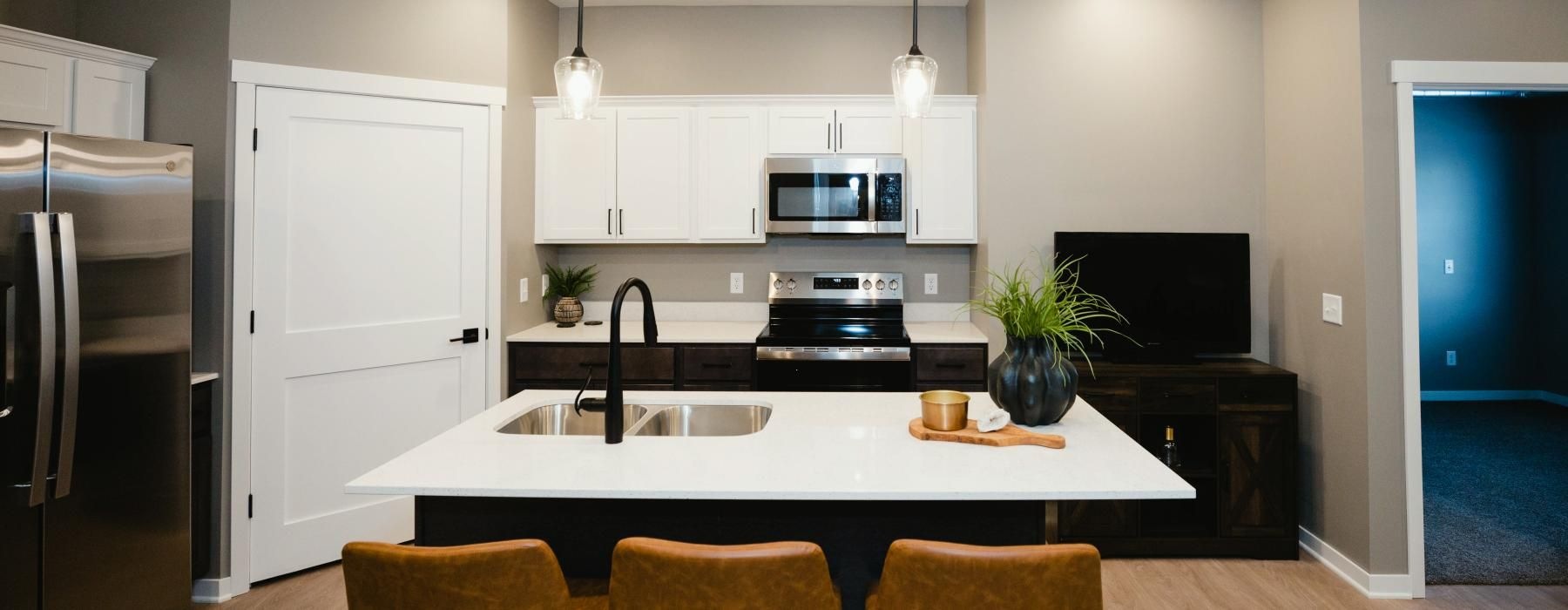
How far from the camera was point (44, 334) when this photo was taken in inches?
76.3

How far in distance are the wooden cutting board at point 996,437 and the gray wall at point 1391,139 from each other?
1782 millimetres

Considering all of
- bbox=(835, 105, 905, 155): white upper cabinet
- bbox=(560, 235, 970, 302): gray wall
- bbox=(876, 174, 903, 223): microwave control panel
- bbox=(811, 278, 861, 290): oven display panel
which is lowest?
bbox=(811, 278, 861, 290): oven display panel

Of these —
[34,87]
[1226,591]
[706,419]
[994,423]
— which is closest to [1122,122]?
[1226,591]

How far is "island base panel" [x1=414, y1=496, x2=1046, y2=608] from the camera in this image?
160cm

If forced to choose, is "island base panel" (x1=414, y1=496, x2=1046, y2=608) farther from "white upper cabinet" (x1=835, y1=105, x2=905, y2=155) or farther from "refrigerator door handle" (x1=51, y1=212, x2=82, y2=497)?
"white upper cabinet" (x1=835, y1=105, x2=905, y2=155)

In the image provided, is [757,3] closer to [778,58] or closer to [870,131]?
[778,58]

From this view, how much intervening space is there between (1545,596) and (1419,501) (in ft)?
1.64

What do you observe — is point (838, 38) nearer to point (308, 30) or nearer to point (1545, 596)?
point (308, 30)

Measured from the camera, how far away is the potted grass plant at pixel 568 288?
376 cm

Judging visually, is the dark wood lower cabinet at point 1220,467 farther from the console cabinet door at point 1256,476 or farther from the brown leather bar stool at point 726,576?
the brown leather bar stool at point 726,576

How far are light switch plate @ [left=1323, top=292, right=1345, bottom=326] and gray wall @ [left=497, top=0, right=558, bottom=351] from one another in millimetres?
3363

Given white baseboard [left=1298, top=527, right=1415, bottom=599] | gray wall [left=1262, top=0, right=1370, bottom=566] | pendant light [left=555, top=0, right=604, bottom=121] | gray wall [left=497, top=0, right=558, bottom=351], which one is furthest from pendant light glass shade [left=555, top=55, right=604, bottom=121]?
white baseboard [left=1298, top=527, right=1415, bottom=599]

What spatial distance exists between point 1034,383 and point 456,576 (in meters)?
1.30

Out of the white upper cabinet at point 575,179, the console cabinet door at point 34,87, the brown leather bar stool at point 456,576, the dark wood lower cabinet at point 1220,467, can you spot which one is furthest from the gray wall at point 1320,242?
the console cabinet door at point 34,87
